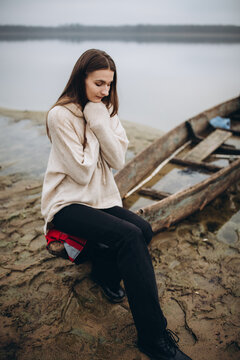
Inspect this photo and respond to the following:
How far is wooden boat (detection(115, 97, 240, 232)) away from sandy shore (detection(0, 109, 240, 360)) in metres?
0.38

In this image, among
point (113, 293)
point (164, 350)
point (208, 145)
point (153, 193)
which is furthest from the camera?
point (208, 145)

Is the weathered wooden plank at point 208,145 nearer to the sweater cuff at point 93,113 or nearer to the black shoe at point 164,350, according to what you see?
the sweater cuff at point 93,113

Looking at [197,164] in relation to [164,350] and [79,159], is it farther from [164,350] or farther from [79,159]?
[164,350]

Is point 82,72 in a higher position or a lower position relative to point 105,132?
higher

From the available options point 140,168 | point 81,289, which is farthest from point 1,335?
point 140,168

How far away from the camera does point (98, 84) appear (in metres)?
2.08

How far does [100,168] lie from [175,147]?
334 cm

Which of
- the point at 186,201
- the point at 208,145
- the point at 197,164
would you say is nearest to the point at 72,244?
the point at 186,201

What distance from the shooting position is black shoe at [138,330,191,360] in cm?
184

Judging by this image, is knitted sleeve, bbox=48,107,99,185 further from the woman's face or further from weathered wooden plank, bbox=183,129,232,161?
weathered wooden plank, bbox=183,129,232,161

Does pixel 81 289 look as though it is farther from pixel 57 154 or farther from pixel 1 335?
pixel 57 154

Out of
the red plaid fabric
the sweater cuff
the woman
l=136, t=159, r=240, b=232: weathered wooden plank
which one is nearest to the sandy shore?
l=136, t=159, r=240, b=232: weathered wooden plank

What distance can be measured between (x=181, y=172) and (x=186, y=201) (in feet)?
4.35

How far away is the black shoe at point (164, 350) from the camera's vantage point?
184 cm
